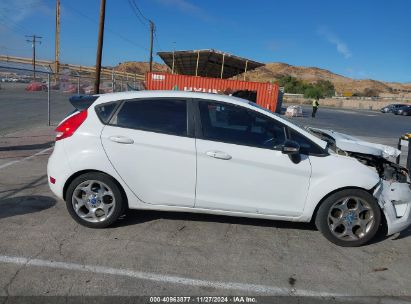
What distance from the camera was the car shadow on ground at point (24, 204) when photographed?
15.3 feet

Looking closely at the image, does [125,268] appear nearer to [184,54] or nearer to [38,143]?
[38,143]

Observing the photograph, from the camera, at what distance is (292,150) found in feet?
13.2

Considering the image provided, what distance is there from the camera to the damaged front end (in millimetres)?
4227

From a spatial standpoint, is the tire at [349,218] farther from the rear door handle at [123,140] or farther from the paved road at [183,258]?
the rear door handle at [123,140]

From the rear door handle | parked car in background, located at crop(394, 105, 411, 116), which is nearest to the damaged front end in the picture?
the rear door handle

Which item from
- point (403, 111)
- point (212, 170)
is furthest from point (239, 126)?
point (403, 111)

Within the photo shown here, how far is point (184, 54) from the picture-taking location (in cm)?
2658

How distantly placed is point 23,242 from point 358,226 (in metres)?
3.48

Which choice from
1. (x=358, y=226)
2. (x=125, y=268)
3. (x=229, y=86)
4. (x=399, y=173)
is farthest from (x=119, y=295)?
(x=229, y=86)

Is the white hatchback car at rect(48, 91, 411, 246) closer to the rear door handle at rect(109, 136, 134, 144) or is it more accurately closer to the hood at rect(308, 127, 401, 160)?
the rear door handle at rect(109, 136, 134, 144)

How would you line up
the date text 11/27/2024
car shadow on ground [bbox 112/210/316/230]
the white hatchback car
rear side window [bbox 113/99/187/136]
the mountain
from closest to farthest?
the date text 11/27/2024 → the white hatchback car → rear side window [bbox 113/99/187/136] → car shadow on ground [bbox 112/210/316/230] → the mountain

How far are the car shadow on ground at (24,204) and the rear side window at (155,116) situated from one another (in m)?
1.57

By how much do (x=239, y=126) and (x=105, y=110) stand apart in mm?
1494

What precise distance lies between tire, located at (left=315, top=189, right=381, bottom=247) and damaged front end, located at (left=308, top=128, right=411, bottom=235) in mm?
133
